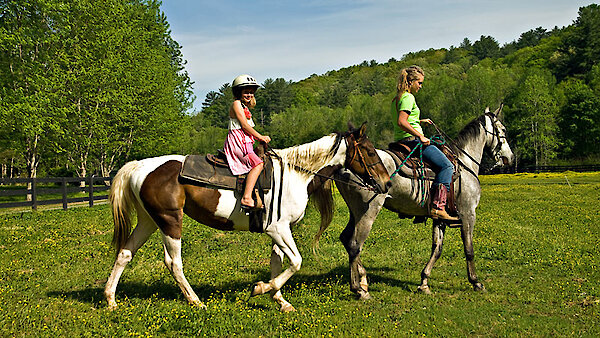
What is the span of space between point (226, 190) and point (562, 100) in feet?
282

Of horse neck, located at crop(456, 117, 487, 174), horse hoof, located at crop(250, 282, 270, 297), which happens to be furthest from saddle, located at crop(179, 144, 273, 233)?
horse neck, located at crop(456, 117, 487, 174)

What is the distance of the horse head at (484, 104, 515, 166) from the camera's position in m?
9.77

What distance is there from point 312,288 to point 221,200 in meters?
2.67

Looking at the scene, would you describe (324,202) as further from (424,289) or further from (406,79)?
(406,79)

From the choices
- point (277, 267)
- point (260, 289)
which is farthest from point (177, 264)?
point (277, 267)

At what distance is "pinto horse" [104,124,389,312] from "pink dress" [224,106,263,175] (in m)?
0.41

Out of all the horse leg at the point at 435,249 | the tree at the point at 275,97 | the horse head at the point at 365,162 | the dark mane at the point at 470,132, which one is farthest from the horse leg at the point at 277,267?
the tree at the point at 275,97

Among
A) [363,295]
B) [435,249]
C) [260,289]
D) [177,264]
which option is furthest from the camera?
[435,249]

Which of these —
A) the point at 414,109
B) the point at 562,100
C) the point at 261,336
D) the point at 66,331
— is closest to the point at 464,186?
the point at 414,109

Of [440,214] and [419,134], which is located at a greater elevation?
[419,134]

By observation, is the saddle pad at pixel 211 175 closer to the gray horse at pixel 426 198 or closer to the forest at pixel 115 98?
the gray horse at pixel 426 198

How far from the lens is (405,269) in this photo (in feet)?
33.4

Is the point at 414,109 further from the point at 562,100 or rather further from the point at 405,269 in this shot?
the point at 562,100

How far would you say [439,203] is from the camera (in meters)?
8.49
